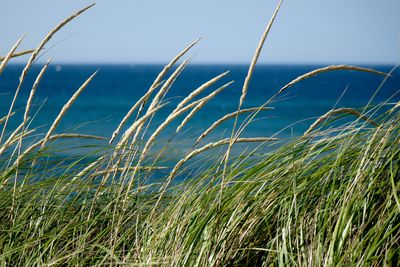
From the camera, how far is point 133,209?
8.79 feet

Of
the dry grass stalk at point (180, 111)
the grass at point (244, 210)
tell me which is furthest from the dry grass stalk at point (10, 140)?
the dry grass stalk at point (180, 111)

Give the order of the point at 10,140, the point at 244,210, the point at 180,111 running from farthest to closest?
the point at 10,140 < the point at 180,111 < the point at 244,210

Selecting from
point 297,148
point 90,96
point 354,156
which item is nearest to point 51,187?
point 297,148

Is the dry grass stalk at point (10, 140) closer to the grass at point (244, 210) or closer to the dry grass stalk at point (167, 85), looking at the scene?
the grass at point (244, 210)

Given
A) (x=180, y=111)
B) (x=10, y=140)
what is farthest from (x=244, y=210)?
(x=10, y=140)

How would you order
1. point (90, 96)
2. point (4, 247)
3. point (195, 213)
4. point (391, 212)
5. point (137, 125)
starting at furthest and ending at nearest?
point (90, 96)
point (137, 125)
point (4, 247)
point (195, 213)
point (391, 212)

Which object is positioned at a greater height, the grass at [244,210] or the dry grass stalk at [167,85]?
the dry grass stalk at [167,85]

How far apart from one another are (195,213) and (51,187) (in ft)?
2.68

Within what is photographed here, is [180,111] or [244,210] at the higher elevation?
[180,111]

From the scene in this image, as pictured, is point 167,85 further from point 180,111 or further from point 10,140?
point 10,140

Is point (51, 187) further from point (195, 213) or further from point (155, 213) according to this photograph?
point (195, 213)

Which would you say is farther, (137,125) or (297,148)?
(137,125)

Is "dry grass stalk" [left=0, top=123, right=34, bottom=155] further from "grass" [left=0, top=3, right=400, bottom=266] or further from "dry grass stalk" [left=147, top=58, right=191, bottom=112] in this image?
"dry grass stalk" [left=147, top=58, right=191, bottom=112]

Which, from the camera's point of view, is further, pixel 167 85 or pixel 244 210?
pixel 167 85
